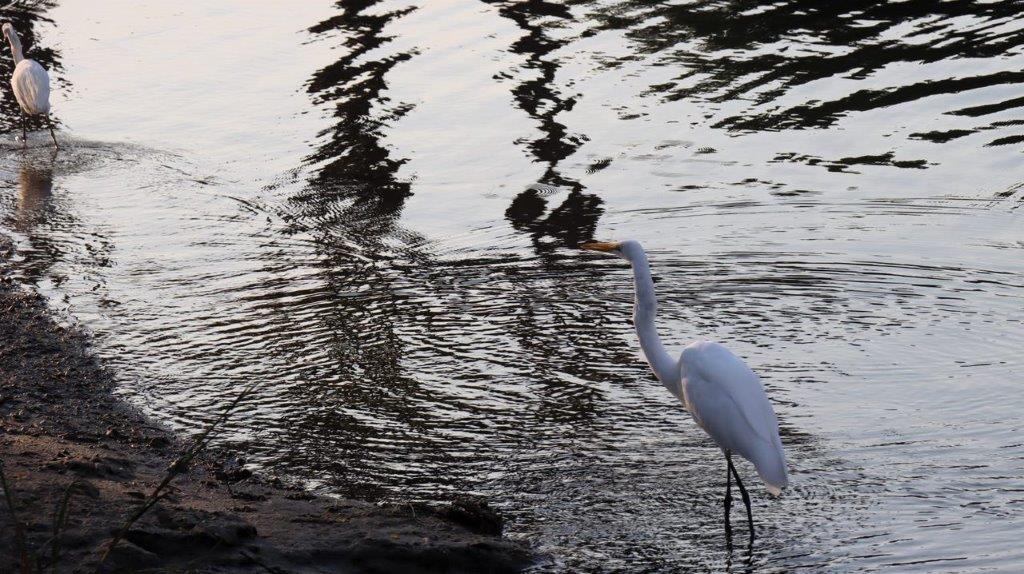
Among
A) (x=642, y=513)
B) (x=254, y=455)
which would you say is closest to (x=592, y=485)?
(x=642, y=513)

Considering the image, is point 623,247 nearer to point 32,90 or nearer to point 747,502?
point 747,502

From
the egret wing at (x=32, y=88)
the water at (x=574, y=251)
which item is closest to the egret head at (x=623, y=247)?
the water at (x=574, y=251)

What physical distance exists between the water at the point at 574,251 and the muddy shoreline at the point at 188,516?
369 mm

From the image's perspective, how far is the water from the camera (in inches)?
228

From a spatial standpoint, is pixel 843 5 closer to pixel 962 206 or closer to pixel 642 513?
pixel 962 206

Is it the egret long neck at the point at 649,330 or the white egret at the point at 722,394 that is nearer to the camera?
the white egret at the point at 722,394

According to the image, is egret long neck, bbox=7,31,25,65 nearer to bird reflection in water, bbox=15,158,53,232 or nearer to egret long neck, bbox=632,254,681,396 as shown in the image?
bird reflection in water, bbox=15,158,53,232

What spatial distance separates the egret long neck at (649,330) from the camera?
574 cm

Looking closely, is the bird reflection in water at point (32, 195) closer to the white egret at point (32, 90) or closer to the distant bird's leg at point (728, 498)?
the white egret at point (32, 90)

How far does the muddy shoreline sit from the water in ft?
1.21

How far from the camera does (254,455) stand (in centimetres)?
608

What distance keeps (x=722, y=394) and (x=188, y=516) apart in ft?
7.93

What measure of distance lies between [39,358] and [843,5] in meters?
11.1

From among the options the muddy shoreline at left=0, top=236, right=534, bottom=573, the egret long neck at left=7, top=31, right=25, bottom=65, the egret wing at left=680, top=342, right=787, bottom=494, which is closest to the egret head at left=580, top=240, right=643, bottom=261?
the egret wing at left=680, top=342, right=787, bottom=494
